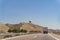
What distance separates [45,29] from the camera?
83938mm

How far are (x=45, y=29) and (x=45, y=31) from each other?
121cm

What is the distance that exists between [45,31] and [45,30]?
1.91 feet

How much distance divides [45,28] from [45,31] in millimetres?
2214

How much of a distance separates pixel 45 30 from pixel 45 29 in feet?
2.05

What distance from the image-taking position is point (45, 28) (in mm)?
83000

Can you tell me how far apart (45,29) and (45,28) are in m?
1.05

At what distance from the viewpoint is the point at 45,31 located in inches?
3337

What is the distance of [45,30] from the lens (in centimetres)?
8438

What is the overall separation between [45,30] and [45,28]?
165cm
